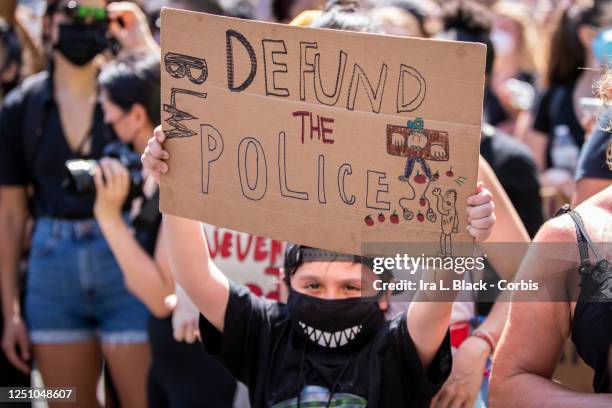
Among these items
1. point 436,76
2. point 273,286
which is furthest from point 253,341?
point 436,76

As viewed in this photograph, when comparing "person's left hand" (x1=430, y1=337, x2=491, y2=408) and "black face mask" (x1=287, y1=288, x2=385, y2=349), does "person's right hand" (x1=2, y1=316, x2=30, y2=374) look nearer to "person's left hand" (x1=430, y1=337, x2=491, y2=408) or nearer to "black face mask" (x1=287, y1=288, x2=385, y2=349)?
"black face mask" (x1=287, y1=288, x2=385, y2=349)

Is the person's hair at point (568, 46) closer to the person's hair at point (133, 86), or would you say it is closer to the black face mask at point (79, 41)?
the person's hair at point (133, 86)

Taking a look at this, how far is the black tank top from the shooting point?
2.15m

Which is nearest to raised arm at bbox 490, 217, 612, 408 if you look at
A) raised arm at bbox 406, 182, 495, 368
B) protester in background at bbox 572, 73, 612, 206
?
raised arm at bbox 406, 182, 495, 368

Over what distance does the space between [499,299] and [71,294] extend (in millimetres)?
2009

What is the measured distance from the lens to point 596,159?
2.98 metres

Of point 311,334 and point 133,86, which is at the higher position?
point 133,86

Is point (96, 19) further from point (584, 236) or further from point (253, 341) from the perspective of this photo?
point (584, 236)

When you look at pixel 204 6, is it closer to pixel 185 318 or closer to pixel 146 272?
pixel 146 272

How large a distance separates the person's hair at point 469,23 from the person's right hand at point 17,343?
8.14 feet

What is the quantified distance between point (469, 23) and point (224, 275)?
7.78ft

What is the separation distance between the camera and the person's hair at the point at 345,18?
2982 millimetres

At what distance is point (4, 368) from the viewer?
14.9 ft

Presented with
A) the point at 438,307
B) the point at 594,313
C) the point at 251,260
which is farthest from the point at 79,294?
the point at 594,313
